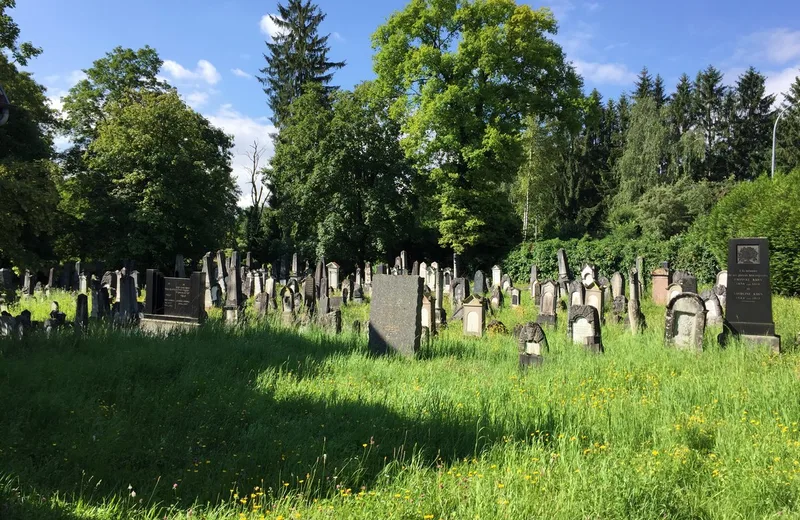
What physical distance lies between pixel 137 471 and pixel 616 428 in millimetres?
4096

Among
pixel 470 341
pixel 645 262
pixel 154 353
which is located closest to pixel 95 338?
pixel 154 353

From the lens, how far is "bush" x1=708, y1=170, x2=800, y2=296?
599 inches

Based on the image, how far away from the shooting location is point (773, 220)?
51.0 ft

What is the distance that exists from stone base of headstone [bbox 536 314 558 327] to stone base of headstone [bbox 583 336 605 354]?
101 inches

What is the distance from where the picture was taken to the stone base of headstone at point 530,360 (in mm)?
7550

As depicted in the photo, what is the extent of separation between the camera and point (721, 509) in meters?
3.40

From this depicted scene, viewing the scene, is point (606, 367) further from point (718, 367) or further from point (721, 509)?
point (721, 509)

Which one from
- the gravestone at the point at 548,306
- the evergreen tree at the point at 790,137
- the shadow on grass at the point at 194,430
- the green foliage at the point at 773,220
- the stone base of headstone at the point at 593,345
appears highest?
the evergreen tree at the point at 790,137

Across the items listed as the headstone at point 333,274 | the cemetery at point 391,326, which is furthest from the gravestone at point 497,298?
the headstone at point 333,274

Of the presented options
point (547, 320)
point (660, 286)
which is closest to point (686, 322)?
point (547, 320)

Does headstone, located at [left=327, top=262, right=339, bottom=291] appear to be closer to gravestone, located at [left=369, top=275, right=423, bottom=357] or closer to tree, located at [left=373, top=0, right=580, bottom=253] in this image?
tree, located at [left=373, top=0, right=580, bottom=253]

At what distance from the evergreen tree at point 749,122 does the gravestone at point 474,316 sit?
35.6 m

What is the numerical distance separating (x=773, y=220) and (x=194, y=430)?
55.4ft

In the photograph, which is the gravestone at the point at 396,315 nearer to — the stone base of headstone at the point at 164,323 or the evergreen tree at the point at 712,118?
the stone base of headstone at the point at 164,323
